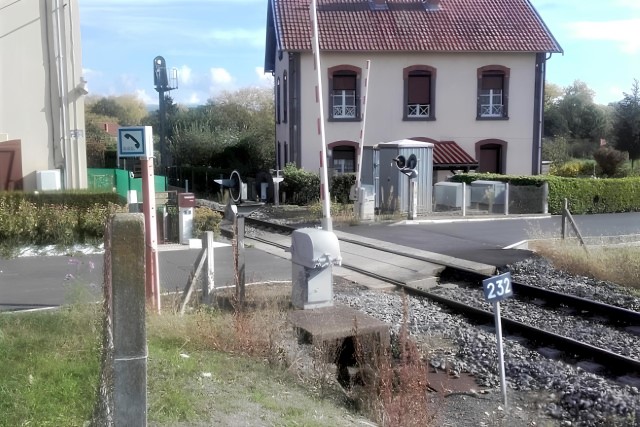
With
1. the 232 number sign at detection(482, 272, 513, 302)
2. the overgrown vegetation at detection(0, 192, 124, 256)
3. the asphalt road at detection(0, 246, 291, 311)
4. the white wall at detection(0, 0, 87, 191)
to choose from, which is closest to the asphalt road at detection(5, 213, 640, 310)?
the asphalt road at detection(0, 246, 291, 311)

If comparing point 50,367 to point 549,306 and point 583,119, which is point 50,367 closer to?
point 549,306

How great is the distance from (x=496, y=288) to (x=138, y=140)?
447 centimetres

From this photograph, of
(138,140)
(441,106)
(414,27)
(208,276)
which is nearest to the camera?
(138,140)

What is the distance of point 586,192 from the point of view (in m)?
26.1

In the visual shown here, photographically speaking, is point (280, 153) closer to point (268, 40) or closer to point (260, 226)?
point (268, 40)

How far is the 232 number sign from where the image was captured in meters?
7.47

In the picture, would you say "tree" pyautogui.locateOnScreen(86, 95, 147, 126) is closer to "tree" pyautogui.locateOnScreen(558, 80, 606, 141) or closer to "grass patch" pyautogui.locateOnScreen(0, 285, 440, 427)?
"tree" pyautogui.locateOnScreen(558, 80, 606, 141)

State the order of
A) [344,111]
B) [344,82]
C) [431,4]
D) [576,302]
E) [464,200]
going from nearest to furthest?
[576,302] → [464,200] → [344,111] → [344,82] → [431,4]

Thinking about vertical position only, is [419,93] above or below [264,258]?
above

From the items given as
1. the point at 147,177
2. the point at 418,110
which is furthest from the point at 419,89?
the point at 147,177

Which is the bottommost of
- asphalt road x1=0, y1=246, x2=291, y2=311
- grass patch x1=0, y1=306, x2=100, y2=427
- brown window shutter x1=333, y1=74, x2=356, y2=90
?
asphalt road x1=0, y1=246, x2=291, y2=311

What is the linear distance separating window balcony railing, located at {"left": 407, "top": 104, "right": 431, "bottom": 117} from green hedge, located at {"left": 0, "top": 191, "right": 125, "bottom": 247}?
773 inches

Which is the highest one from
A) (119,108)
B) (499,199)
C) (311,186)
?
(119,108)

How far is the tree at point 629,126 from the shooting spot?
1750 inches
